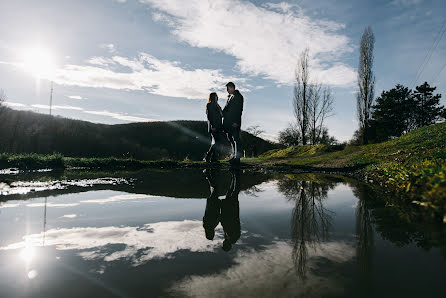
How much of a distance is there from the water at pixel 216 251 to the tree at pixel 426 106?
44161 mm

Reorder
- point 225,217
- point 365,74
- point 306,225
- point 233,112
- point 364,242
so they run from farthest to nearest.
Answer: point 365,74 < point 233,112 < point 225,217 < point 306,225 < point 364,242

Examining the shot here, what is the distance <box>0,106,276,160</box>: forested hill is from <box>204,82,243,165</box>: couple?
A: 1050 centimetres

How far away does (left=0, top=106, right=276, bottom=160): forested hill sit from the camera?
113 feet

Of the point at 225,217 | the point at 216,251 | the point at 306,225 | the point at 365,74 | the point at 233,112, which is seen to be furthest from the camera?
the point at 365,74

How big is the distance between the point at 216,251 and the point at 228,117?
361 inches

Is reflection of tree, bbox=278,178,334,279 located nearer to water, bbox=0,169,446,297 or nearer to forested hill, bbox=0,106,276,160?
water, bbox=0,169,446,297

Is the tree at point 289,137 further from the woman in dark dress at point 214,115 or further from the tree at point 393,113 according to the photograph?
the woman in dark dress at point 214,115

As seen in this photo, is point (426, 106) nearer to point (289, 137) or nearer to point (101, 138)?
point (289, 137)

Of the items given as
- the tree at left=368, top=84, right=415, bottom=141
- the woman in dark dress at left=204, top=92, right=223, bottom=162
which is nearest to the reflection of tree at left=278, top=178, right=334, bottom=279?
the woman in dark dress at left=204, top=92, right=223, bottom=162

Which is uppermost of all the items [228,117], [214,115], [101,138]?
[101,138]

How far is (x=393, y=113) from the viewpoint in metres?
36.5

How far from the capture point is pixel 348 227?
9.24ft

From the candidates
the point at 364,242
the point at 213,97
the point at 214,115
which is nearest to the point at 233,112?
the point at 214,115

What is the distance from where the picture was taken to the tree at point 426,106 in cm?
3741
